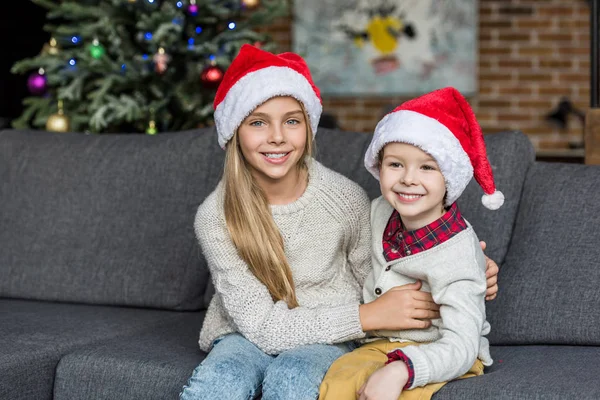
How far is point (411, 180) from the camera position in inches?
68.8

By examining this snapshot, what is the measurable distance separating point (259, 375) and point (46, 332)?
692 millimetres

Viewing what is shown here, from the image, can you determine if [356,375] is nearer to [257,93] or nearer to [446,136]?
→ [446,136]

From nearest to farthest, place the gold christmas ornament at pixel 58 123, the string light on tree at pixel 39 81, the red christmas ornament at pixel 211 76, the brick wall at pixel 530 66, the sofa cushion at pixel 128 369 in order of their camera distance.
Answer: the sofa cushion at pixel 128 369, the red christmas ornament at pixel 211 76, the gold christmas ornament at pixel 58 123, the string light on tree at pixel 39 81, the brick wall at pixel 530 66

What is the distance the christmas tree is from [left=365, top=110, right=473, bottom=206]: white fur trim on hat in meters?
1.83

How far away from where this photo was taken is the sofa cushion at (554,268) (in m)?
2.06

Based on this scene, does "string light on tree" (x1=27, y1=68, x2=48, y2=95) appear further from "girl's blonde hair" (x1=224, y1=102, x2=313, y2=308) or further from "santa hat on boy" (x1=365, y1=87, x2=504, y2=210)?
"santa hat on boy" (x1=365, y1=87, x2=504, y2=210)

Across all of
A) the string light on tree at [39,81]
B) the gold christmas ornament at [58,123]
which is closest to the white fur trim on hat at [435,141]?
the gold christmas ornament at [58,123]

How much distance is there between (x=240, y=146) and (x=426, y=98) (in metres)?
0.46

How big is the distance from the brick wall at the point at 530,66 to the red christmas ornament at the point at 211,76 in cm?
237

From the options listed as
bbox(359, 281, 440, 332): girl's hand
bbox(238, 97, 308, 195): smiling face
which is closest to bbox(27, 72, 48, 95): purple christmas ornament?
bbox(238, 97, 308, 195): smiling face

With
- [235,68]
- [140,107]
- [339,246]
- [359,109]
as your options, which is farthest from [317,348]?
[359,109]

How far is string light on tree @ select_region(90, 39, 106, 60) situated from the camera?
359 centimetres

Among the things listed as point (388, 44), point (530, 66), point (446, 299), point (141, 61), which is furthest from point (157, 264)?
point (530, 66)

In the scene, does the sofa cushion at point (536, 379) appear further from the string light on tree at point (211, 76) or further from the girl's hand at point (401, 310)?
the string light on tree at point (211, 76)
